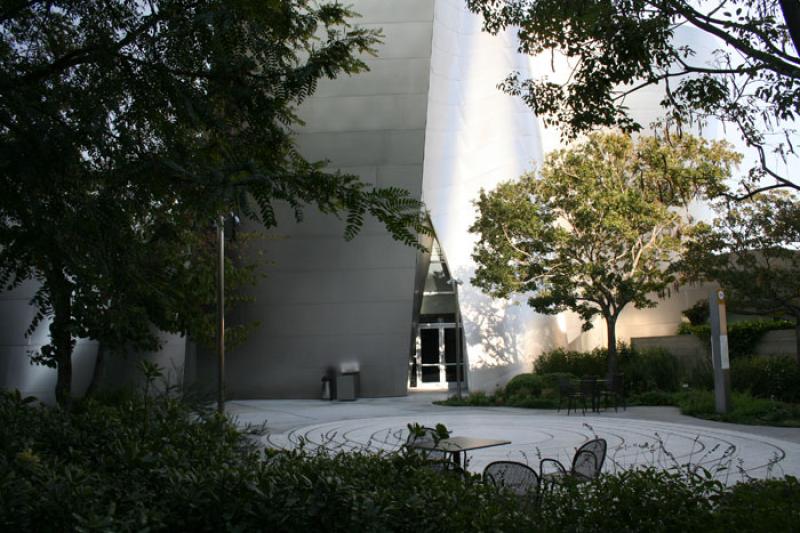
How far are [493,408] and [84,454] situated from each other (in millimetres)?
21255

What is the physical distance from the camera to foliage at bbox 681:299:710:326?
3706cm

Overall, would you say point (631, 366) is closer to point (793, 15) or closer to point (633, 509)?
point (793, 15)

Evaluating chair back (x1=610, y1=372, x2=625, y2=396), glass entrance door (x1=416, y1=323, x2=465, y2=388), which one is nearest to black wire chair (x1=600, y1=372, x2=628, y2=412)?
chair back (x1=610, y1=372, x2=625, y2=396)

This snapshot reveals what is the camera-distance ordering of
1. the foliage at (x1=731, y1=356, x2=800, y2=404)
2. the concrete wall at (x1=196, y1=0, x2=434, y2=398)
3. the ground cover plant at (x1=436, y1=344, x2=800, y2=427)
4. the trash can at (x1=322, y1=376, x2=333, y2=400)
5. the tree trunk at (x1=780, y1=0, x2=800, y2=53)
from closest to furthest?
the tree trunk at (x1=780, y1=0, x2=800, y2=53), the ground cover plant at (x1=436, y1=344, x2=800, y2=427), the foliage at (x1=731, y1=356, x2=800, y2=404), the concrete wall at (x1=196, y1=0, x2=434, y2=398), the trash can at (x1=322, y1=376, x2=333, y2=400)

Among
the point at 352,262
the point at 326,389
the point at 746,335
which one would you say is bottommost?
the point at 326,389

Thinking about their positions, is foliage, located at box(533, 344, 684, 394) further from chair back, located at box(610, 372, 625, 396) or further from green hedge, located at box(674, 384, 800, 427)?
green hedge, located at box(674, 384, 800, 427)

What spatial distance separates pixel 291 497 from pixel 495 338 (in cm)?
3057

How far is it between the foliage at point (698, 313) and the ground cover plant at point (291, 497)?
32662 millimetres

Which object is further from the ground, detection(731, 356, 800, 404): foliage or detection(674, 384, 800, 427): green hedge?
detection(731, 356, 800, 404): foliage

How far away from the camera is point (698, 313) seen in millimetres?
37406

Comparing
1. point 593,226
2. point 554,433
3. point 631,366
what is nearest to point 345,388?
point 631,366

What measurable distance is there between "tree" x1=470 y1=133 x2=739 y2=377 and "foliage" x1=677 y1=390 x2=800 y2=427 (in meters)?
5.40

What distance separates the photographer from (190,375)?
3195 centimetres

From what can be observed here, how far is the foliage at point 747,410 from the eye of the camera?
18688mm
